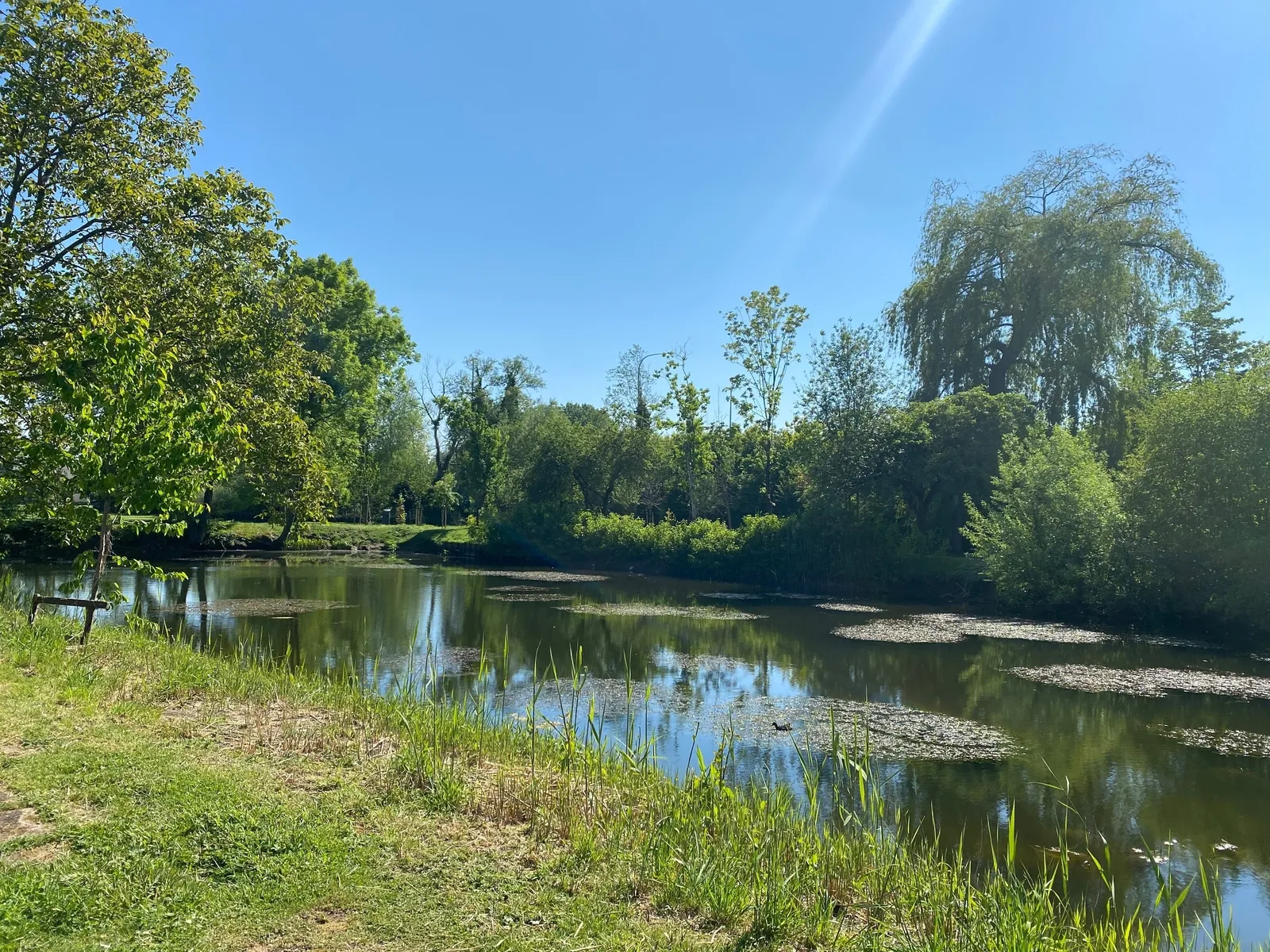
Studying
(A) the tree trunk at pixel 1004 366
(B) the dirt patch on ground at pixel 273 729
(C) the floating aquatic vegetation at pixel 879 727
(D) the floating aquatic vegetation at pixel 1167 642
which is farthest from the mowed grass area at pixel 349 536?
(D) the floating aquatic vegetation at pixel 1167 642

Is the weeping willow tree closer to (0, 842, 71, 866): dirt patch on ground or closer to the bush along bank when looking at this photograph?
the bush along bank

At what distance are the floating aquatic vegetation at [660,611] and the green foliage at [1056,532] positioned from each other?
7.58m

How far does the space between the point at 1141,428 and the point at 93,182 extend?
23.6m

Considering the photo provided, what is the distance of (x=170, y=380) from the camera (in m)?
12.3

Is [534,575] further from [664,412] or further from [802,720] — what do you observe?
[802,720]

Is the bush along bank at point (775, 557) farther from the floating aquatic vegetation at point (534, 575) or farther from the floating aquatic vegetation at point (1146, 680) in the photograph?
the floating aquatic vegetation at point (1146, 680)

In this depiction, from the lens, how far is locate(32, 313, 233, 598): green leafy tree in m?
9.21

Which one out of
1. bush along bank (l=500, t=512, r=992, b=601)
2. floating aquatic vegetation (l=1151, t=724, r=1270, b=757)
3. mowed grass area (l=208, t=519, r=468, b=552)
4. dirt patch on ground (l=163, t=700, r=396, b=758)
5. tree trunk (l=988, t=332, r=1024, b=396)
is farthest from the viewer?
mowed grass area (l=208, t=519, r=468, b=552)

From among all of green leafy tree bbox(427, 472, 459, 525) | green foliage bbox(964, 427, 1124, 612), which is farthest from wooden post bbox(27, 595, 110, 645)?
green leafy tree bbox(427, 472, 459, 525)

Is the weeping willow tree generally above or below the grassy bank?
above

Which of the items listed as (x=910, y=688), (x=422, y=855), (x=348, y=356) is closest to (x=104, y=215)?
Result: (x=422, y=855)

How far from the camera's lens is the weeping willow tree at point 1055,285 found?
30266mm

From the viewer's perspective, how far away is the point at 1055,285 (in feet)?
100

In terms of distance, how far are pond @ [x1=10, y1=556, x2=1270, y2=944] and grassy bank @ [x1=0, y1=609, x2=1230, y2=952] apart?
0.95m
